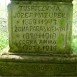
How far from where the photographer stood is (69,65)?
4.39 metres

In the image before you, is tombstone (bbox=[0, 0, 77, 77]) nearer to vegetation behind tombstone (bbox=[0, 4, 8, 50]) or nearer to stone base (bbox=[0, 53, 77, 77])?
stone base (bbox=[0, 53, 77, 77])

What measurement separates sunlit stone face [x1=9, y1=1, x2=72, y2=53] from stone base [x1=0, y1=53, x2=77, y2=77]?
216 millimetres

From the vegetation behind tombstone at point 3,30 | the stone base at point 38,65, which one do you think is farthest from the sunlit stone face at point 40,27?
the vegetation behind tombstone at point 3,30

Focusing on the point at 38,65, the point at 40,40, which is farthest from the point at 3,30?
the point at 38,65

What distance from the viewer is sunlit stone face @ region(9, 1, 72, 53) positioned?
4426mm

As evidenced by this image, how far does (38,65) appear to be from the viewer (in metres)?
4.38

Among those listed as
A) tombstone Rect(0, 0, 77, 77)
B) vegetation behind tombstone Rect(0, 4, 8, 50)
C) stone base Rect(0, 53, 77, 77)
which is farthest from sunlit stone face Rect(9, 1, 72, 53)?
vegetation behind tombstone Rect(0, 4, 8, 50)

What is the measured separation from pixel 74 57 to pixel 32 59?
792 mm

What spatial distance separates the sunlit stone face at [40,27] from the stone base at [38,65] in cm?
22

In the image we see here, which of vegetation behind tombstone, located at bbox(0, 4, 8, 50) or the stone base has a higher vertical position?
vegetation behind tombstone, located at bbox(0, 4, 8, 50)

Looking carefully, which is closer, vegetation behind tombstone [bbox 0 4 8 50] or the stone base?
the stone base

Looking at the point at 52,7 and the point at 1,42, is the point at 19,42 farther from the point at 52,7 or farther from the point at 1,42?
the point at 1,42

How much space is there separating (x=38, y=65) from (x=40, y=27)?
28.8 inches

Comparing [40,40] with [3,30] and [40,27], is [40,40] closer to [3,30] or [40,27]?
[40,27]
